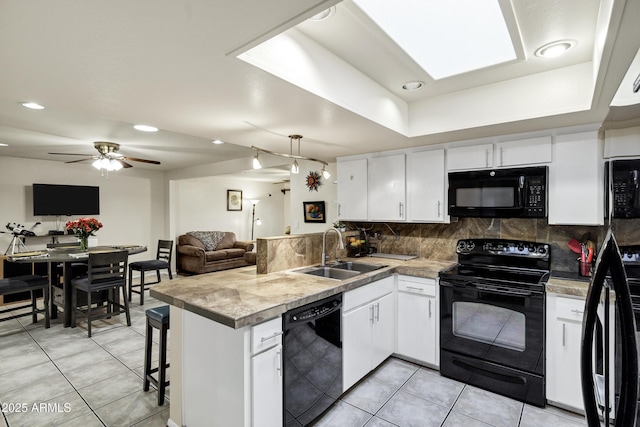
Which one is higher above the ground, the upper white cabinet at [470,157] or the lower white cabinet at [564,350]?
the upper white cabinet at [470,157]

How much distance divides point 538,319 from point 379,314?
3.85 feet

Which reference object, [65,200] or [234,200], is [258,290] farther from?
[234,200]

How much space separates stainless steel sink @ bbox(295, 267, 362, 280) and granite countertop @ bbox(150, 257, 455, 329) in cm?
18

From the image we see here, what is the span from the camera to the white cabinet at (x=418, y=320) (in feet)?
9.23

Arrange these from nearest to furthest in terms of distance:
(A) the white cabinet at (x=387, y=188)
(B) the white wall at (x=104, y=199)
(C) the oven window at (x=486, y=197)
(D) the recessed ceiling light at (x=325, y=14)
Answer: (D) the recessed ceiling light at (x=325, y=14) → (C) the oven window at (x=486, y=197) → (A) the white cabinet at (x=387, y=188) → (B) the white wall at (x=104, y=199)

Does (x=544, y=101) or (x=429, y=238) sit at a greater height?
(x=544, y=101)

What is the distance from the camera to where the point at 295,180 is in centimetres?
454

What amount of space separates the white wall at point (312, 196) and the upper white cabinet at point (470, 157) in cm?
148

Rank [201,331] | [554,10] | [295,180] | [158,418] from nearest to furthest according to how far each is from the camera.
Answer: [554,10]
[201,331]
[158,418]
[295,180]

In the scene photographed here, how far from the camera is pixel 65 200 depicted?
5.73 meters

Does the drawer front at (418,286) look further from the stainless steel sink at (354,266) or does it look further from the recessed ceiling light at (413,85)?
the recessed ceiling light at (413,85)

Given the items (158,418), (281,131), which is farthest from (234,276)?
(281,131)

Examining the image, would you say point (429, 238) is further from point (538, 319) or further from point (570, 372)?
point (570, 372)

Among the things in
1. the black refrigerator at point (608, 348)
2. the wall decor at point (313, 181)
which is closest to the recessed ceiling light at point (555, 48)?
the black refrigerator at point (608, 348)
